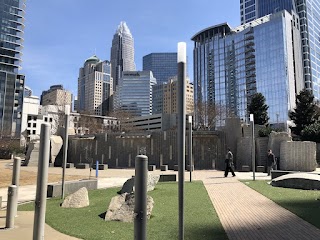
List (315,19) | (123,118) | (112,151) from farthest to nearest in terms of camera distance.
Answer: (315,19)
(123,118)
(112,151)

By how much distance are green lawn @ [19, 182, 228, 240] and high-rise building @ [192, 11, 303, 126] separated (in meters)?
77.6

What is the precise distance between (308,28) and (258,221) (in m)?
128

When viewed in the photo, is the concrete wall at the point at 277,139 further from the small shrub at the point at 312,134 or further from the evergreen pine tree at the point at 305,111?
the evergreen pine tree at the point at 305,111

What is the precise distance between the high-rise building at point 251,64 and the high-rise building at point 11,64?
64.4 metres

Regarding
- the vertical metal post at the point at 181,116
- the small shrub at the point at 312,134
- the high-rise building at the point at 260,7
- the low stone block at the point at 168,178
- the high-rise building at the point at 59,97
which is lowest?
the low stone block at the point at 168,178

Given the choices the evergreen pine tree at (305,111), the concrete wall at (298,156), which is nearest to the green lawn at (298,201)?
the concrete wall at (298,156)

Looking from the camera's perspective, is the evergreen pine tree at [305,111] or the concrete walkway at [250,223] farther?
the evergreen pine tree at [305,111]

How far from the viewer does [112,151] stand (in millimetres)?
33875

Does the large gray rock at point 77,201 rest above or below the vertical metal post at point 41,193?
below

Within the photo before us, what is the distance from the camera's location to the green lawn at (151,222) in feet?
20.3

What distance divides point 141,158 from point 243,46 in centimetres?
12309

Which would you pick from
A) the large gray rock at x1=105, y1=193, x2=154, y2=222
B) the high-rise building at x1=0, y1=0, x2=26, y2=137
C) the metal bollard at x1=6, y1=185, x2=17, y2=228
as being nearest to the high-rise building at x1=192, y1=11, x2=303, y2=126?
the high-rise building at x1=0, y1=0, x2=26, y2=137

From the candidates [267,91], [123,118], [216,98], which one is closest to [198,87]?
[216,98]

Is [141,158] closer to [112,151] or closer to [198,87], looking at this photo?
[112,151]
